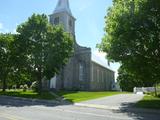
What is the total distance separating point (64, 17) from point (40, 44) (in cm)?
2907

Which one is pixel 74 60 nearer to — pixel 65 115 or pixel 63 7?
pixel 63 7

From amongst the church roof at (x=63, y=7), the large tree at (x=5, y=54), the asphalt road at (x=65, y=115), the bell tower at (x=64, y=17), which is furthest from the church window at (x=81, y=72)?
the asphalt road at (x=65, y=115)

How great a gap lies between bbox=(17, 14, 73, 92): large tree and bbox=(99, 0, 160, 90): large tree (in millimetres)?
16611

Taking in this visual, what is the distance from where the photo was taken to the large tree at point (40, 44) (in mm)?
43562

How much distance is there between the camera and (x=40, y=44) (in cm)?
4406

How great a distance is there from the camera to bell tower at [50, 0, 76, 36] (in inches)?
2819

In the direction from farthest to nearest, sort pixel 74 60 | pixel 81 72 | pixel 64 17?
pixel 81 72 < pixel 74 60 < pixel 64 17

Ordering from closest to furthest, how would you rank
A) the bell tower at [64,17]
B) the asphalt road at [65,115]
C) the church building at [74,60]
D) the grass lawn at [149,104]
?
1. the asphalt road at [65,115]
2. the grass lawn at [149,104]
3. the church building at [74,60]
4. the bell tower at [64,17]

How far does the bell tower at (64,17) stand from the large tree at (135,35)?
1734 inches

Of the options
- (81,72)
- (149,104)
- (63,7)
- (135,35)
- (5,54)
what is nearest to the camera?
(135,35)

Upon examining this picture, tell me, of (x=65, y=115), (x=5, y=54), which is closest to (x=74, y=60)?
(x=5, y=54)

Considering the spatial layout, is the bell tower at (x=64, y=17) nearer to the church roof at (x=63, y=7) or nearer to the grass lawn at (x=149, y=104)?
the church roof at (x=63, y=7)

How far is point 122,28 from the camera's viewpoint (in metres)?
24.7

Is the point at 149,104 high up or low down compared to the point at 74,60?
down
